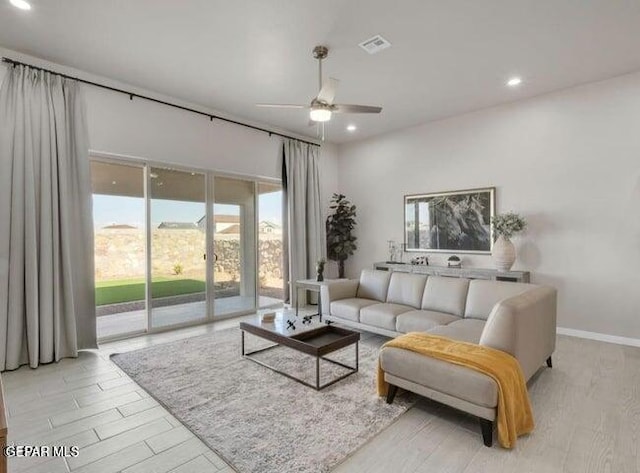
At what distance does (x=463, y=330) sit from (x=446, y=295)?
0.76m

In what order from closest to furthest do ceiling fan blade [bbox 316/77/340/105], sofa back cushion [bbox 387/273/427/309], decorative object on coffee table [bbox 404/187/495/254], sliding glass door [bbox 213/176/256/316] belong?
ceiling fan blade [bbox 316/77/340/105] → sofa back cushion [bbox 387/273/427/309] → decorative object on coffee table [bbox 404/187/495/254] → sliding glass door [bbox 213/176/256/316]

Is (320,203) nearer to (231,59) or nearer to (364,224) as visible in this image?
(364,224)

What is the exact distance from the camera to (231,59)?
3.56 meters

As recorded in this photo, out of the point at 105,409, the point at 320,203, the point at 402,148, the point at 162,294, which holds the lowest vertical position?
the point at 105,409

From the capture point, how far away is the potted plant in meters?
4.48

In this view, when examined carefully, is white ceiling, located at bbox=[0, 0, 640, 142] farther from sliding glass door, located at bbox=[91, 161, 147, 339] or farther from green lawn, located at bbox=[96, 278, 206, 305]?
green lawn, located at bbox=[96, 278, 206, 305]

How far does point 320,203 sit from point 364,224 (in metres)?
0.94

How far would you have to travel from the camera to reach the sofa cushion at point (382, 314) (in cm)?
370

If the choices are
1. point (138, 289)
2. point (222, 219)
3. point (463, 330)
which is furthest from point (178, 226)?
point (463, 330)

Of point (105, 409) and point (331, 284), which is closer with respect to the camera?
point (105, 409)

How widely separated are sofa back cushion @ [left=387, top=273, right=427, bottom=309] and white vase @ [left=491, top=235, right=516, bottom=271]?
3.94ft

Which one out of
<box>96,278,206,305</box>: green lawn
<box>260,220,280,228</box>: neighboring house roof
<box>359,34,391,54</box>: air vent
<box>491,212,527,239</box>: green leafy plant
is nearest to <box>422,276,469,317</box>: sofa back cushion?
<box>491,212,527,239</box>: green leafy plant

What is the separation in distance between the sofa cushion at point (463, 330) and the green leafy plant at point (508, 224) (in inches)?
66.8

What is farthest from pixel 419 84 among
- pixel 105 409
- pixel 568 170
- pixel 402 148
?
pixel 105 409
